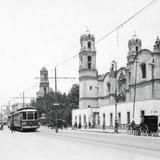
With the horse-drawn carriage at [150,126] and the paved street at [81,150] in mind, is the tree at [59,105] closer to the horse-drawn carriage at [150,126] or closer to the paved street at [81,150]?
the horse-drawn carriage at [150,126]

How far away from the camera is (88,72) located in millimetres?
79688

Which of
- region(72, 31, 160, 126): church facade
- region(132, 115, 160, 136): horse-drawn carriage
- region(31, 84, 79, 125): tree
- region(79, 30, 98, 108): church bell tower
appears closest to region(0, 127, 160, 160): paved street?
region(132, 115, 160, 136): horse-drawn carriage

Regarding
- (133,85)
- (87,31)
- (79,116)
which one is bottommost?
(79,116)

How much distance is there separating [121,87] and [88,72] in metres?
10.3

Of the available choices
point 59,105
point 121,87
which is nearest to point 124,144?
point 121,87

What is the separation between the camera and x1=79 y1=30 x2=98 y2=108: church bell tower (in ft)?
257

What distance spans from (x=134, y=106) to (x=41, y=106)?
4876 cm

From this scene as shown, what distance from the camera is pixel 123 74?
2781 inches

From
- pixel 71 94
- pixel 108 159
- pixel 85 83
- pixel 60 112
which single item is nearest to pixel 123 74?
pixel 85 83

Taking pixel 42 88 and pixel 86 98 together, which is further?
pixel 42 88

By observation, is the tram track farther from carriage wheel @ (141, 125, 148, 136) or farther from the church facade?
the church facade

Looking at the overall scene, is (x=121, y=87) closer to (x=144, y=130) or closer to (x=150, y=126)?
(x=144, y=130)

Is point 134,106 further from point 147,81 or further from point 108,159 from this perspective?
point 108,159

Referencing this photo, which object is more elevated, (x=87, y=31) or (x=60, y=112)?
(x=87, y=31)
